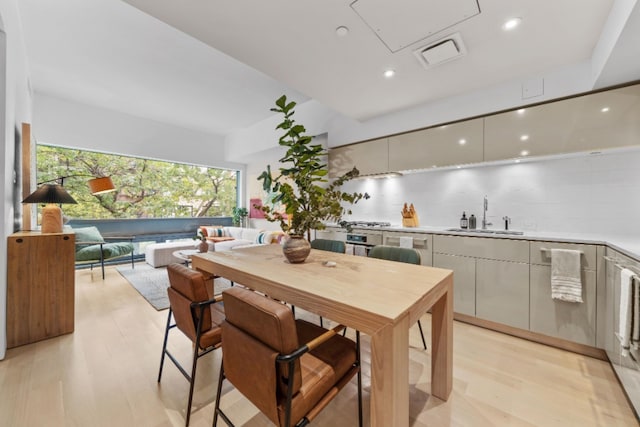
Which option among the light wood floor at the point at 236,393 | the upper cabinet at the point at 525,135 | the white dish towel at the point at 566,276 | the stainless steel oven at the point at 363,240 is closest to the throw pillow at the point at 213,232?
the light wood floor at the point at 236,393

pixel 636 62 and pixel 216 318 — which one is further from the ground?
pixel 636 62

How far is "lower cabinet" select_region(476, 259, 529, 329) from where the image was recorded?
224 cm

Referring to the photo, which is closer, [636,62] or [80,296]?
[636,62]

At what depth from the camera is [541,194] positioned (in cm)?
256

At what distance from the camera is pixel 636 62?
1749mm

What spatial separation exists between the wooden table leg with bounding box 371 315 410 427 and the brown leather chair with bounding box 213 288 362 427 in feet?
0.67

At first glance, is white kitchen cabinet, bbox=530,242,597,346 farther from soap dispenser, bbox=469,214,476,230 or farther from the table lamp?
the table lamp

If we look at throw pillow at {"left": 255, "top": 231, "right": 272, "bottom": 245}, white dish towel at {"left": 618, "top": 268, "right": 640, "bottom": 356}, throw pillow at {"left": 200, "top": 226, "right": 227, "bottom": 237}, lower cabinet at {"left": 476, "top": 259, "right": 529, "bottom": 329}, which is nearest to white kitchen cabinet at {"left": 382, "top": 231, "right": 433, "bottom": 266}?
lower cabinet at {"left": 476, "top": 259, "right": 529, "bottom": 329}

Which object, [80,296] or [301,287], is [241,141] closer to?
[80,296]

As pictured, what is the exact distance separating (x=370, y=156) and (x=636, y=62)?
233 centimetres

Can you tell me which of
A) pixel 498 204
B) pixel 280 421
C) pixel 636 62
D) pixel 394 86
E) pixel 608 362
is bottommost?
pixel 608 362

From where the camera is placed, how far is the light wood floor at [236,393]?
55.7 inches

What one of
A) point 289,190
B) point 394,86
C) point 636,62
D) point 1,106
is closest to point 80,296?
point 1,106

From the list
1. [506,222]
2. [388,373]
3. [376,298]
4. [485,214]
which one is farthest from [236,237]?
[388,373]
